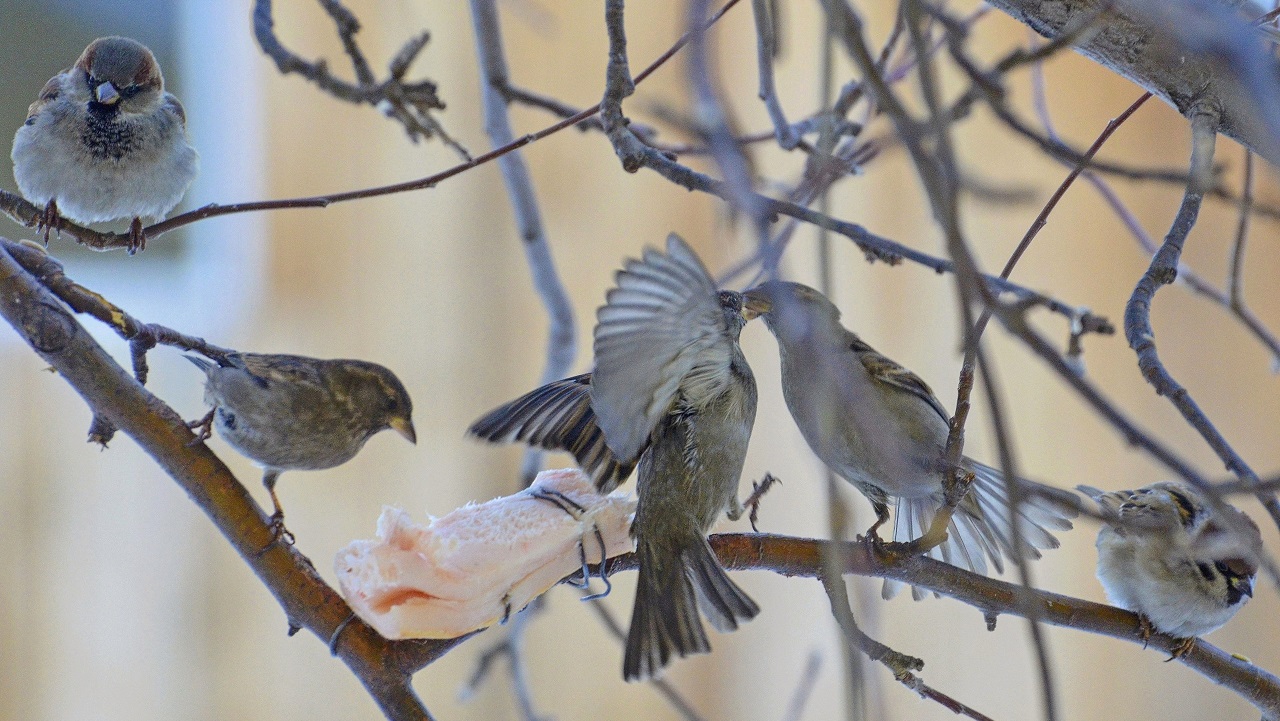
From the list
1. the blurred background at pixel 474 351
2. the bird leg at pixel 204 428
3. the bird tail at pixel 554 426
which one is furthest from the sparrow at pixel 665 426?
the blurred background at pixel 474 351

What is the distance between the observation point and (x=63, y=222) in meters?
1.03

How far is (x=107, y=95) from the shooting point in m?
1.30

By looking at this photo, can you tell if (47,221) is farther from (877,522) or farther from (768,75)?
(877,522)

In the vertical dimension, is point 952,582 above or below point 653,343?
below

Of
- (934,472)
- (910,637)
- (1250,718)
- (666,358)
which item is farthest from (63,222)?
(1250,718)

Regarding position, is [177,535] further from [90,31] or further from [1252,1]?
[1252,1]

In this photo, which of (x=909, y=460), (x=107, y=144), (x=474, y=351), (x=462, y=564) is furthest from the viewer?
(x=474, y=351)

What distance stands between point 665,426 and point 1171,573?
0.65 metres

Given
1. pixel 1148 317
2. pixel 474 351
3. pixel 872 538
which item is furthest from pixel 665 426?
pixel 474 351

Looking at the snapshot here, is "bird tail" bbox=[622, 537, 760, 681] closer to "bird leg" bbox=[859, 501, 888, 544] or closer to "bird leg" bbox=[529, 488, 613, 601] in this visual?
"bird leg" bbox=[529, 488, 613, 601]

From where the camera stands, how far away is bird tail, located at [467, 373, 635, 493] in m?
1.07

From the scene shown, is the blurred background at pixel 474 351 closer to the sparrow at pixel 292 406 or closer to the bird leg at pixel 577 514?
the sparrow at pixel 292 406

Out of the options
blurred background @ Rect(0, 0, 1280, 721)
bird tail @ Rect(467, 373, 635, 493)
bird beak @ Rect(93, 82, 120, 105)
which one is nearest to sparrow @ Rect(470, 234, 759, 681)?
→ bird tail @ Rect(467, 373, 635, 493)

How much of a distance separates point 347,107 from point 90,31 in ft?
1.73
